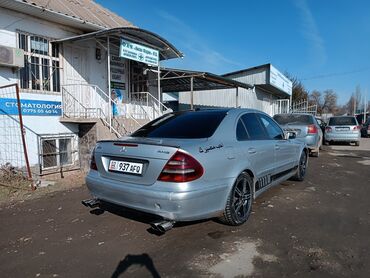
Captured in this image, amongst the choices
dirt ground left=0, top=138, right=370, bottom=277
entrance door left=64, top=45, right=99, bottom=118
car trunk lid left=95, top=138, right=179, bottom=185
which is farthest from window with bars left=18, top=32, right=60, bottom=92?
car trunk lid left=95, top=138, right=179, bottom=185

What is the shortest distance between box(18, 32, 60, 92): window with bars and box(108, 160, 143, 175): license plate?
20.7 ft

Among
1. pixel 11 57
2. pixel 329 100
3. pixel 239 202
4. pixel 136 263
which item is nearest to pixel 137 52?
pixel 11 57

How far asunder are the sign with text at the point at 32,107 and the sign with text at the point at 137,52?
8.52ft

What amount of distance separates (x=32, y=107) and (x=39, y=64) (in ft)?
4.55

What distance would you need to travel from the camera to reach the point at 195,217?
3.60 meters

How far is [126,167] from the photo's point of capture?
383 centimetres

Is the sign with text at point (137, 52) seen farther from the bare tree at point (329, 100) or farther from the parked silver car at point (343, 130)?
the bare tree at point (329, 100)

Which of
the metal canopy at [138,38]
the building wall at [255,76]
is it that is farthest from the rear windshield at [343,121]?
the metal canopy at [138,38]

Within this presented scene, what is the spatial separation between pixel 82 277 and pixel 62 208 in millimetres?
2635

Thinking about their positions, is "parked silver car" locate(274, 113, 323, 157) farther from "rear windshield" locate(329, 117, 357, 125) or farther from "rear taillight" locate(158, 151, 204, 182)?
"rear taillight" locate(158, 151, 204, 182)

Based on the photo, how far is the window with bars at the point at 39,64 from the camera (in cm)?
889

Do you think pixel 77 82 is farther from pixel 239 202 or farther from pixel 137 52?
pixel 239 202

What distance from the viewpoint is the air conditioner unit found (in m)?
7.97

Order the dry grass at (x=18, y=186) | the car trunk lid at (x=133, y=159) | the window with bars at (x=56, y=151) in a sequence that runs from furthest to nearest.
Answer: the window with bars at (x=56, y=151) → the dry grass at (x=18, y=186) → the car trunk lid at (x=133, y=159)
